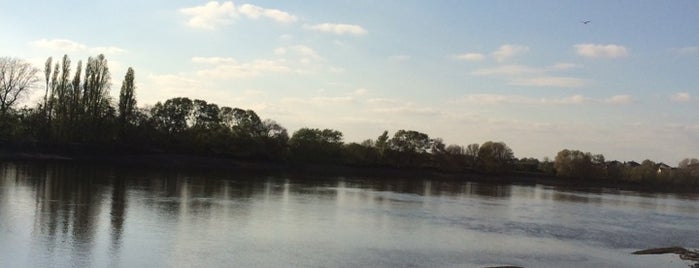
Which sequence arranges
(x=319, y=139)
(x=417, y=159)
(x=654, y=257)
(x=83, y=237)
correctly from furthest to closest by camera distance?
(x=417, y=159), (x=319, y=139), (x=654, y=257), (x=83, y=237)

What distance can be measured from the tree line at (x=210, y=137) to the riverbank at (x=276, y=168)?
1.51m

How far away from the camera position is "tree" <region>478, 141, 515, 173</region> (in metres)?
129

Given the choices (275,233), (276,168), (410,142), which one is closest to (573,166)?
(410,142)

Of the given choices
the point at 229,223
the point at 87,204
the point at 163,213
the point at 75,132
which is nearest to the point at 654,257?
the point at 229,223

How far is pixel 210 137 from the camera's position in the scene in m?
94.7

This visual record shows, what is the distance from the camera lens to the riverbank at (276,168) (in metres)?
73.6

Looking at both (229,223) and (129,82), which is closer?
(229,223)

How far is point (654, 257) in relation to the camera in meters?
22.7

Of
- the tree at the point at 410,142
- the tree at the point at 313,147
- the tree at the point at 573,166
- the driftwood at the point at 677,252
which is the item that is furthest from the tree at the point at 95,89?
the tree at the point at 573,166

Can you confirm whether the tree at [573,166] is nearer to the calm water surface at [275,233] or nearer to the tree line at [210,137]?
the tree line at [210,137]

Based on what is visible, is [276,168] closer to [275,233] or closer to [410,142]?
[410,142]

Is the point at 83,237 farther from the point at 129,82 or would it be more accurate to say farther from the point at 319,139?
the point at 319,139

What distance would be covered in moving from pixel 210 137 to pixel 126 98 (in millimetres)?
15060

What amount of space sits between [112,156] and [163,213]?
60.0m
